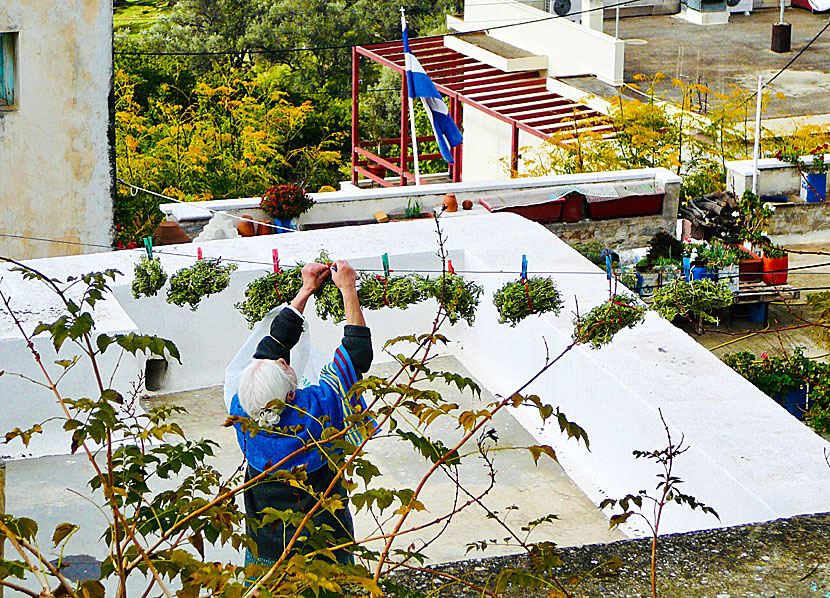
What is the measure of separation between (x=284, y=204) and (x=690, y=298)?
5224 mm

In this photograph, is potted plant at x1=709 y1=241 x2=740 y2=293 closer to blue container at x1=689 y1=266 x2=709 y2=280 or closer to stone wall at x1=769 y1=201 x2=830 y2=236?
blue container at x1=689 y1=266 x2=709 y2=280

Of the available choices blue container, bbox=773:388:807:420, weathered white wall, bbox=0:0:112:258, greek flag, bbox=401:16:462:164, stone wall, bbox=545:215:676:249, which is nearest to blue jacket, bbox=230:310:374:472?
blue container, bbox=773:388:807:420

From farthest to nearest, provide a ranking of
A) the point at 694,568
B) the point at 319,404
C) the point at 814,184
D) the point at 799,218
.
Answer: the point at 814,184, the point at 799,218, the point at 319,404, the point at 694,568

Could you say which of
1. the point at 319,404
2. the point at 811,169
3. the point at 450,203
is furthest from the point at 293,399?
the point at 811,169

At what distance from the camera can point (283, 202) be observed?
35.9ft

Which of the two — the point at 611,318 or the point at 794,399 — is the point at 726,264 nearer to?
the point at 794,399

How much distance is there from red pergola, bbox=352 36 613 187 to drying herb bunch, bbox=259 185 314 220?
18.8ft

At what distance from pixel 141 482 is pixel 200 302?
5.61 meters

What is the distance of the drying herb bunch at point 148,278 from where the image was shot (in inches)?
300

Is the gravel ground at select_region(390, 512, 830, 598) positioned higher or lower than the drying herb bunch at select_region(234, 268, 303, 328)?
higher

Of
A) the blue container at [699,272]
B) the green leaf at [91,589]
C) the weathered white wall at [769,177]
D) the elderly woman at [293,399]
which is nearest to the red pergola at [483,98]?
the weathered white wall at [769,177]

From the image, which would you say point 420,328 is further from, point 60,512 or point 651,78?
point 651,78

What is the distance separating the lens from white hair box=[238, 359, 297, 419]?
3.83 m

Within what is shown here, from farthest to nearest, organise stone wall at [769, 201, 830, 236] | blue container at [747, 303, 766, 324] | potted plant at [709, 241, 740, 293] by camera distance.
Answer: stone wall at [769, 201, 830, 236] → blue container at [747, 303, 766, 324] → potted plant at [709, 241, 740, 293]
